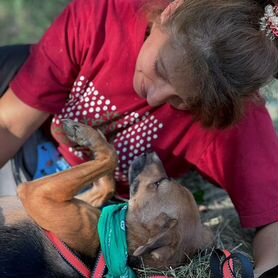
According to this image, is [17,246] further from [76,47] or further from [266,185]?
[266,185]

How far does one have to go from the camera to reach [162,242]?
277 cm

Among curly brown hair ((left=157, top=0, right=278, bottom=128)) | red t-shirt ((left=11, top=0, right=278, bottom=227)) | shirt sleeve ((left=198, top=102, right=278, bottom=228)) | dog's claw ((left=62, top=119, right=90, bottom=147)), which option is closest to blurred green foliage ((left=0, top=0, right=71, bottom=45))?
red t-shirt ((left=11, top=0, right=278, bottom=227))

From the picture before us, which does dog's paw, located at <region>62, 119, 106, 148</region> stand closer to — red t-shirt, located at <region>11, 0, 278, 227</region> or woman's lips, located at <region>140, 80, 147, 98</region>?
red t-shirt, located at <region>11, 0, 278, 227</region>

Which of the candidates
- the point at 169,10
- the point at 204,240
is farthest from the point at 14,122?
the point at 204,240

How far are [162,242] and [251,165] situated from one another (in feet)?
2.60

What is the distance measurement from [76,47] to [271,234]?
146cm

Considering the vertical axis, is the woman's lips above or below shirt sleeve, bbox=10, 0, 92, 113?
below

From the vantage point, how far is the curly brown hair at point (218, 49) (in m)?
2.71

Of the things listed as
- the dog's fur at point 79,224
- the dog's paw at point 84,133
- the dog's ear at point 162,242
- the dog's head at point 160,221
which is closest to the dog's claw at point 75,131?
the dog's paw at point 84,133

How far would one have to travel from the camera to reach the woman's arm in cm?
320

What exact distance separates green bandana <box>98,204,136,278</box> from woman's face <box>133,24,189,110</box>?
23.8 inches

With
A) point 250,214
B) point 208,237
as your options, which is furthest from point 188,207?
point 250,214

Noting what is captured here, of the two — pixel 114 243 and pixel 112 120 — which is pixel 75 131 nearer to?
pixel 112 120

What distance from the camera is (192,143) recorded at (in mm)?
3389
